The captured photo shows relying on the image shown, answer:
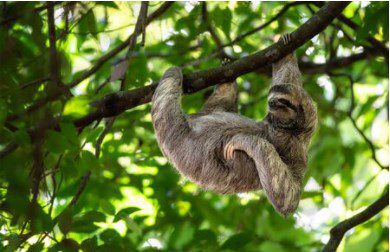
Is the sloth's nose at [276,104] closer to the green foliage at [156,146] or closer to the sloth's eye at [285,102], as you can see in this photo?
the sloth's eye at [285,102]

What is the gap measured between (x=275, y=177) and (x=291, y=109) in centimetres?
95

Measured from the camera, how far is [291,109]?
7.61m

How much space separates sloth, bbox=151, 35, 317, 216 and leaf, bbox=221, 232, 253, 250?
0.63 metres

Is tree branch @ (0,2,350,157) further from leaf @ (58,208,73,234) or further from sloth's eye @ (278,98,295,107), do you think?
leaf @ (58,208,73,234)

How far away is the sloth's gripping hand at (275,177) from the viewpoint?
7.27 meters

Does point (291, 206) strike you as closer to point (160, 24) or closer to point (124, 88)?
point (124, 88)

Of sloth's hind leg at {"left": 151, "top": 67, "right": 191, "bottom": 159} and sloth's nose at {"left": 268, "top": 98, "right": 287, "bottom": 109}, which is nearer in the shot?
sloth's nose at {"left": 268, "top": 98, "right": 287, "bottom": 109}

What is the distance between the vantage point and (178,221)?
29.9 feet

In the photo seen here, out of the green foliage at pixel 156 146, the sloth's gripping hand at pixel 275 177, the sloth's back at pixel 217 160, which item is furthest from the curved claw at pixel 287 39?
the sloth's back at pixel 217 160

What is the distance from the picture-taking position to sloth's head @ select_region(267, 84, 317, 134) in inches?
295

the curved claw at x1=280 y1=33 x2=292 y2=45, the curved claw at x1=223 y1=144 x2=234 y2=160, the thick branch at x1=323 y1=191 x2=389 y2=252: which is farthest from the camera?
the curved claw at x1=223 y1=144 x2=234 y2=160

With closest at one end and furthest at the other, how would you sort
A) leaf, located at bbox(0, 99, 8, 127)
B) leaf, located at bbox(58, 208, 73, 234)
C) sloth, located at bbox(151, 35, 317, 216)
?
leaf, located at bbox(0, 99, 8, 127) → leaf, located at bbox(58, 208, 73, 234) → sloth, located at bbox(151, 35, 317, 216)

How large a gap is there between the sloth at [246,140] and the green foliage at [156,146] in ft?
2.17

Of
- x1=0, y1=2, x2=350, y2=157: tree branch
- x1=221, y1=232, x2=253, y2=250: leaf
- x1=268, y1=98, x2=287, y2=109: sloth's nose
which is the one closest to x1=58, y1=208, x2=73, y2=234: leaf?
x1=0, y1=2, x2=350, y2=157: tree branch
